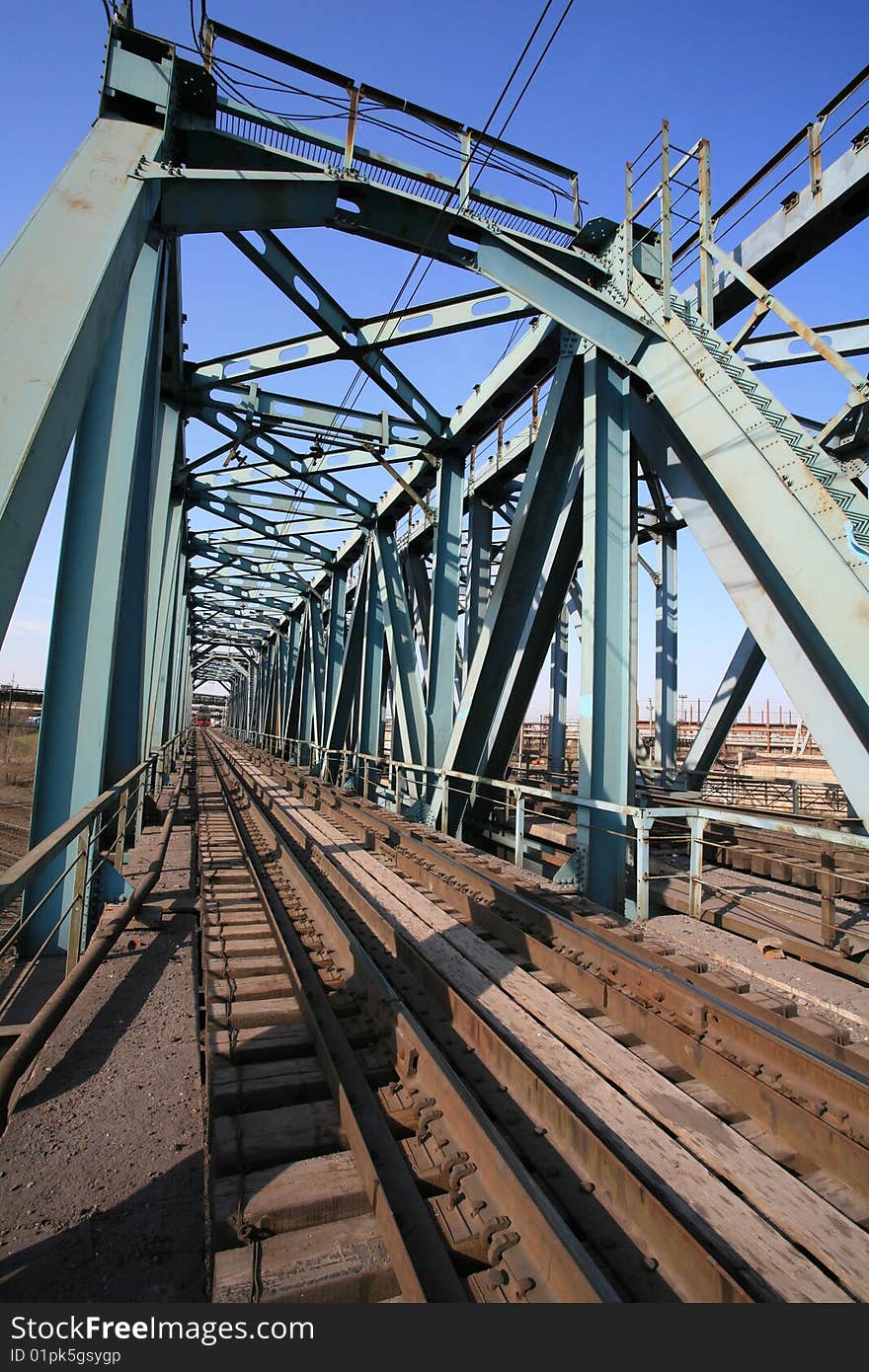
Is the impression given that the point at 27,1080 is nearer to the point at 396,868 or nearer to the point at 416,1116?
the point at 416,1116

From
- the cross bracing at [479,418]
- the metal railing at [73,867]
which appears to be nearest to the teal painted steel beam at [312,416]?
Answer: the cross bracing at [479,418]

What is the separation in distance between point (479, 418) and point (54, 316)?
9232mm

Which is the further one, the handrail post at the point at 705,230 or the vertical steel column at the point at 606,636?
the vertical steel column at the point at 606,636

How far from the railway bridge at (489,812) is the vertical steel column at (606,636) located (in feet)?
0.13

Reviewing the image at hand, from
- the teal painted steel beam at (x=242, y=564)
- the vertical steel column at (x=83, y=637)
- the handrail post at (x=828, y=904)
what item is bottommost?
the handrail post at (x=828, y=904)

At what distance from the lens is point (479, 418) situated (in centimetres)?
1212

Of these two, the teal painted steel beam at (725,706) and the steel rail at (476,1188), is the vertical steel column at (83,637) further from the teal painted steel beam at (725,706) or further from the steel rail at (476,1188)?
the teal painted steel beam at (725,706)

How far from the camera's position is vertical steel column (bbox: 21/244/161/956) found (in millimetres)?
5254

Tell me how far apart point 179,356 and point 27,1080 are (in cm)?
1221

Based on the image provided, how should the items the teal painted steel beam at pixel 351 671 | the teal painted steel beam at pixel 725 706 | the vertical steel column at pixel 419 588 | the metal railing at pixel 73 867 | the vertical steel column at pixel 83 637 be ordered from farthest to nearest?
the teal painted steel beam at pixel 351 671 → the vertical steel column at pixel 419 588 → the teal painted steel beam at pixel 725 706 → the vertical steel column at pixel 83 637 → the metal railing at pixel 73 867

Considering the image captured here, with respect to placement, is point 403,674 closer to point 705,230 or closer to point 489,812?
point 489,812

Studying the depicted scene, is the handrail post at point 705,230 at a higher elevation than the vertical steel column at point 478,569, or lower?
higher

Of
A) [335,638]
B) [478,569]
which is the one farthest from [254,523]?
[478,569]

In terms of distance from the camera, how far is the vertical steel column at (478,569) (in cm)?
1338
